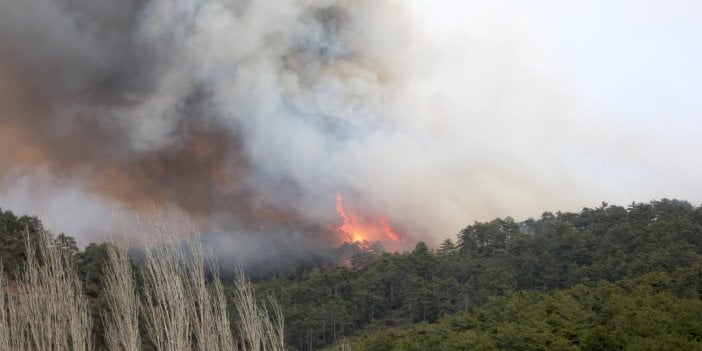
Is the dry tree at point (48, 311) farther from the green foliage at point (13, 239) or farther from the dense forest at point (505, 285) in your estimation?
the green foliage at point (13, 239)

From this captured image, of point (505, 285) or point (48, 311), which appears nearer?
point (48, 311)

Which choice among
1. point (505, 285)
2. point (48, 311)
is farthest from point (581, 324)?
point (505, 285)

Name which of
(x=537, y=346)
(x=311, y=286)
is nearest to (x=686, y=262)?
(x=537, y=346)

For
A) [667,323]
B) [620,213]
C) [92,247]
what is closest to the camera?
[667,323]

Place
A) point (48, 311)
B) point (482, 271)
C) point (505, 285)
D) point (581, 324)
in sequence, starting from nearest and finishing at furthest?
point (48, 311), point (581, 324), point (505, 285), point (482, 271)

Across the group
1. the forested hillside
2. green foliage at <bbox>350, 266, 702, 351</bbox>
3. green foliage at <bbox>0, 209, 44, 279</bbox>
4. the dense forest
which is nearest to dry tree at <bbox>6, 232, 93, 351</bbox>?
the dense forest

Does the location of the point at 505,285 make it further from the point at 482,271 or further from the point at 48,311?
the point at 48,311

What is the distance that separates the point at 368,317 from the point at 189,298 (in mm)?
28134

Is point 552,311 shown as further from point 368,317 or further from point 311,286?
point 311,286

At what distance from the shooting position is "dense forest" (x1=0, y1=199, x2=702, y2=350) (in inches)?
824

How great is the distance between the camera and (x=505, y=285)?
1524 inches

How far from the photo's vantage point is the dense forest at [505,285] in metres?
20.9

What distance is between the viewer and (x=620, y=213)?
1804 inches

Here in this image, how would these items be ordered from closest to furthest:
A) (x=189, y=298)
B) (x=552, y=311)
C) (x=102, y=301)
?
(x=189, y=298) → (x=552, y=311) → (x=102, y=301)
